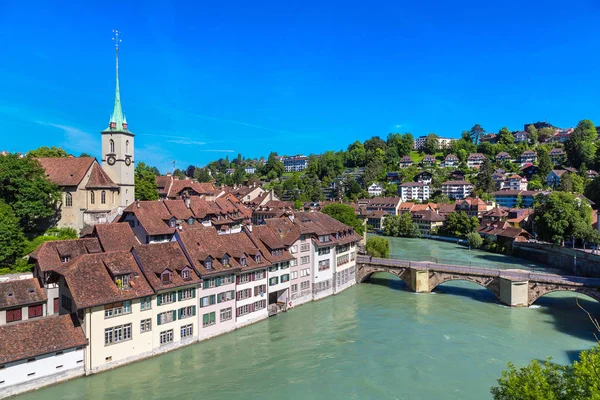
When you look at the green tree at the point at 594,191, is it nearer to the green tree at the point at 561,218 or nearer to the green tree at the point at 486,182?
the green tree at the point at 561,218

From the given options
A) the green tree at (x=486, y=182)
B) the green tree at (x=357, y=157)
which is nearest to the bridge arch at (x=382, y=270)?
the green tree at (x=486, y=182)

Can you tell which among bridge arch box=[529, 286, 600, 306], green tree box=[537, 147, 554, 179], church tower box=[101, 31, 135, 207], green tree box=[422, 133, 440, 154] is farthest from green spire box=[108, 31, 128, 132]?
green tree box=[422, 133, 440, 154]

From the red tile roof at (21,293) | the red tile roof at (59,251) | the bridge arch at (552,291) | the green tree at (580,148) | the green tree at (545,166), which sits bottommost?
the bridge arch at (552,291)

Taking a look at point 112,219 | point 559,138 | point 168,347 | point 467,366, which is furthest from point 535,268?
point 559,138

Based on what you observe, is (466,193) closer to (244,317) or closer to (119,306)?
(244,317)

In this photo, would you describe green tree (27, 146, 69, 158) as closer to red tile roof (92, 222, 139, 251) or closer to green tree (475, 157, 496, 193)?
red tile roof (92, 222, 139, 251)

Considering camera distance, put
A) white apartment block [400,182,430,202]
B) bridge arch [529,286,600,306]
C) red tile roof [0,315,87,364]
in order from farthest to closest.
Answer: white apartment block [400,182,430,202] → bridge arch [529,286,600,306] → red tile roof [0,315,87,364]
